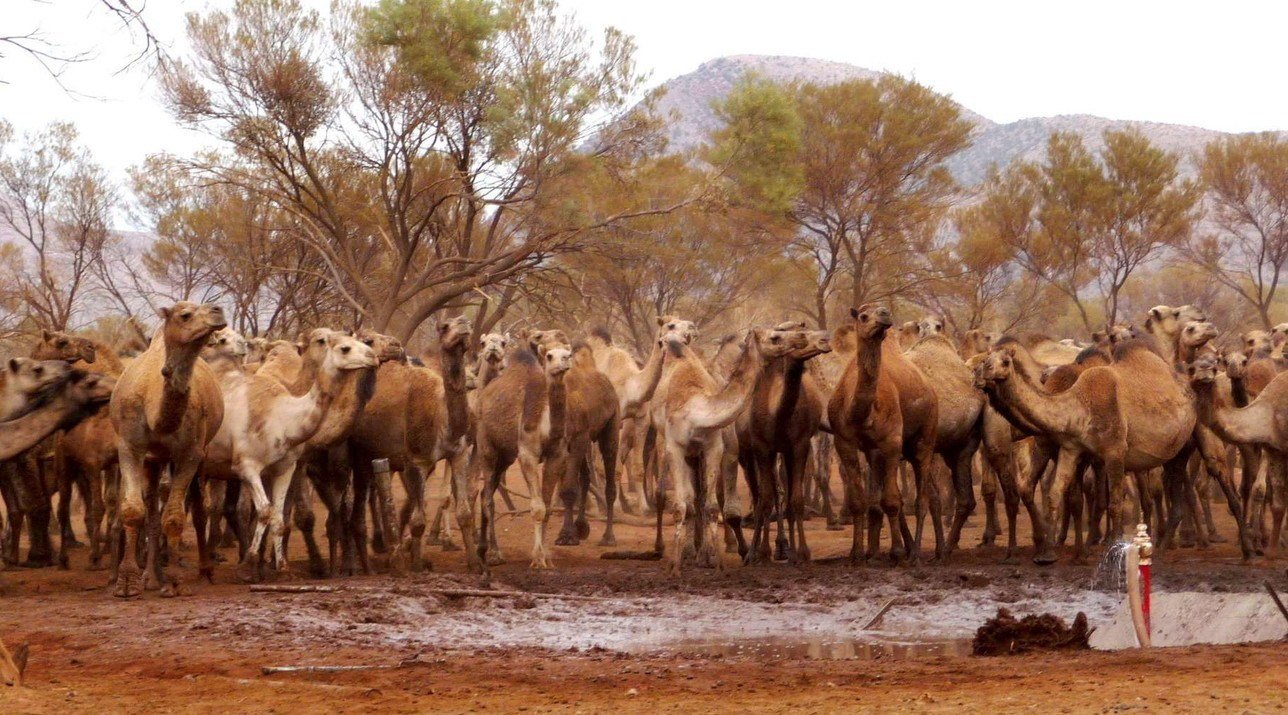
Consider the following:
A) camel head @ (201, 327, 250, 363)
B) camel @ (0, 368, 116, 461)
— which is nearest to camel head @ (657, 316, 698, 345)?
camel head @ (201, 327, 250, 363)

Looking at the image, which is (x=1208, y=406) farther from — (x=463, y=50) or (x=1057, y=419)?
(x=463, y=50)

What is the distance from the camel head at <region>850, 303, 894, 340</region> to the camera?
44.8 feet

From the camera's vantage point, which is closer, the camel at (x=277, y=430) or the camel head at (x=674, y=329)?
the camel at (x=277, y=430)

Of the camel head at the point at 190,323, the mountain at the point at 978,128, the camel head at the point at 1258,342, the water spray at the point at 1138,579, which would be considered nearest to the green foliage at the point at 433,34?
the camel head at the point at 1258,342

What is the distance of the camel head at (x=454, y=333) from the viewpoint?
13.3 m

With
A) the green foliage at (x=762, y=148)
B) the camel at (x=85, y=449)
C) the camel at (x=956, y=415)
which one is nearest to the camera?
the camel at (x=85, y=449)

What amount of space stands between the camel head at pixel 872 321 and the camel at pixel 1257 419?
121 inches

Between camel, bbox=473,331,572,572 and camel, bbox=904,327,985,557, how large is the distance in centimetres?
358

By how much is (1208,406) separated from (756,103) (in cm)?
2097

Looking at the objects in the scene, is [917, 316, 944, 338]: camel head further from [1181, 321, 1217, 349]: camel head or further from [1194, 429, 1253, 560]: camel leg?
[1194, 429, 1253, 560]: camel leg

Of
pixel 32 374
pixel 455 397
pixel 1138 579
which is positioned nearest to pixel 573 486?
pixel 455 397

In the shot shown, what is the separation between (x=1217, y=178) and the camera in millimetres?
48719

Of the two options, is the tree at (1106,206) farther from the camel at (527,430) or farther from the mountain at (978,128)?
the mountain at (978,128)

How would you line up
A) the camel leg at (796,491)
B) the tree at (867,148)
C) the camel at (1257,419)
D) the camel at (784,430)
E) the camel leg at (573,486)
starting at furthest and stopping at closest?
1. the tree at (867,148)
2. the camel leg at (573,486)
3. the camel leg at (796,491)
4. the camel at (1257,419)
5. the camel at (784,430)
